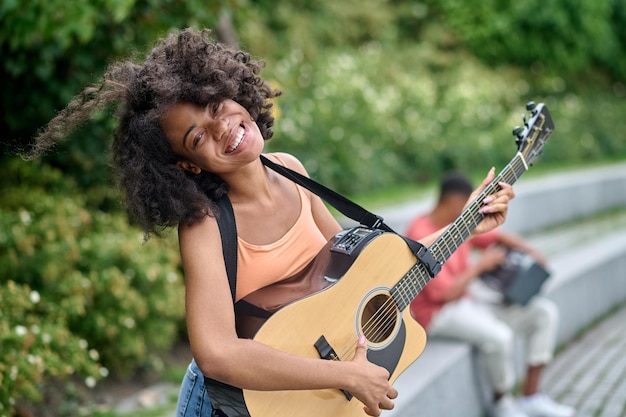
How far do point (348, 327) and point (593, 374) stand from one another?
385 cm

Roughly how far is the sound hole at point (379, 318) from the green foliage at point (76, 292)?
172 cm

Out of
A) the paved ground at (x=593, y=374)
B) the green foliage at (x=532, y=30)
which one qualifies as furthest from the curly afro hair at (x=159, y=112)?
the green foliage at (x=532, y=30)

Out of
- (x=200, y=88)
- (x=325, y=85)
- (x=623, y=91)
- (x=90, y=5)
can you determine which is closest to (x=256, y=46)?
(x=325, y=85)

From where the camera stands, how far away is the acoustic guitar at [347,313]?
2.37 m

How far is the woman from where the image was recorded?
7.33 feet

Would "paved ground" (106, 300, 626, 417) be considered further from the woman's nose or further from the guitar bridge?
the woman's nose

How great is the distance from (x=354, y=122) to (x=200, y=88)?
8429 mm

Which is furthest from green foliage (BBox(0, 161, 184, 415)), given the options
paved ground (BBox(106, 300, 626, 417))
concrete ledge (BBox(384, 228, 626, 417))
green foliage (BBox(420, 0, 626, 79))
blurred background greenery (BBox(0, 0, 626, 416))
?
green foliage (BBox(420, 0, 626, 79))

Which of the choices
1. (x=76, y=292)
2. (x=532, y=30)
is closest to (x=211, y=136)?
(x=76, y=292)

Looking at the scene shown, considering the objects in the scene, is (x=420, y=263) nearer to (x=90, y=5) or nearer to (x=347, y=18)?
(x=90, y=5)

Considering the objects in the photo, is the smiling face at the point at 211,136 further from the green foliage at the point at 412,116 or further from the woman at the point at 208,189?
the green foliage at the point at 412,116

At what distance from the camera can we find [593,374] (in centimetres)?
589

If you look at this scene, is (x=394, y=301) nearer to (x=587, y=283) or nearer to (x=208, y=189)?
(x=208, y=189)

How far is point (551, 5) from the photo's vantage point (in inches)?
682
